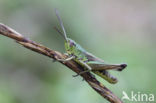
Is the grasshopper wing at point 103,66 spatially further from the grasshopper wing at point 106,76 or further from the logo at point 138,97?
the logo at point 138,97

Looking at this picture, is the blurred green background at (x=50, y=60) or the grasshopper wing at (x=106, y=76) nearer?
the grasshopper wing at (x=106, y=76)

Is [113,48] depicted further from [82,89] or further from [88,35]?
[82,89]

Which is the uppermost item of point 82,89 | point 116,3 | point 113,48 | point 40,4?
point 116,3

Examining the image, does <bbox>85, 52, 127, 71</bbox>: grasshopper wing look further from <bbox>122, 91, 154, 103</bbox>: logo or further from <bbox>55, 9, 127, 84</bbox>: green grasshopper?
<bbox>122, 91, 154, 103</bbox>: logo

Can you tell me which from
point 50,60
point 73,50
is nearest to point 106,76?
point 73,50

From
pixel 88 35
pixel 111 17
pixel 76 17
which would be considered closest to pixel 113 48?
pixel 88 35

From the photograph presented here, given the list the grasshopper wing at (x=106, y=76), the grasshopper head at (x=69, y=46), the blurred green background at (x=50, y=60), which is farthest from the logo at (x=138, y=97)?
Answer: the grasshopper head at (x=69, y=46)

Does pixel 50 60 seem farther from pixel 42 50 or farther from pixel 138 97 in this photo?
pixel 42 50

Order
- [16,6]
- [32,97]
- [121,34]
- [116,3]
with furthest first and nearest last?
[116,3] < [121,34] < [16,6] < [32,97]
